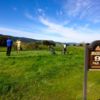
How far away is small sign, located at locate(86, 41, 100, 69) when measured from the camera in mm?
9859

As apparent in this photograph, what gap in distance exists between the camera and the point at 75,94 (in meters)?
12.7

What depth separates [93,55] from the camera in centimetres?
993

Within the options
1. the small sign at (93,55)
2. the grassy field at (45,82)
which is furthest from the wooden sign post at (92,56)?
the grassy field at (45,82)

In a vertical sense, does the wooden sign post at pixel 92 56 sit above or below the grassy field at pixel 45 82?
above

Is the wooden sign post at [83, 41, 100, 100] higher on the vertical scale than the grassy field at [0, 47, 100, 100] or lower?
higher

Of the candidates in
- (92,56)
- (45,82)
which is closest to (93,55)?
(92,56)

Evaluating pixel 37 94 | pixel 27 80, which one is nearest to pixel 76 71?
pixel 27 80

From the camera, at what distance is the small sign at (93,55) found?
986 centimetres

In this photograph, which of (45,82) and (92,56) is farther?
(45,82)

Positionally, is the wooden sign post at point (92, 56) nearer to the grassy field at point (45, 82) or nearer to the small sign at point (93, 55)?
the small sign at point (93, 55)

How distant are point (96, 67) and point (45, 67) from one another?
8.43m

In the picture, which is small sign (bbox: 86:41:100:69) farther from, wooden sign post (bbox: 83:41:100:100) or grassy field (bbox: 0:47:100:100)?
grassy field (bbox: 0:47:100:100)

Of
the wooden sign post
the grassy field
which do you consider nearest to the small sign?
the wooden sign post

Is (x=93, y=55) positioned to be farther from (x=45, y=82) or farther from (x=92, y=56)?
(x=45, y=82)
